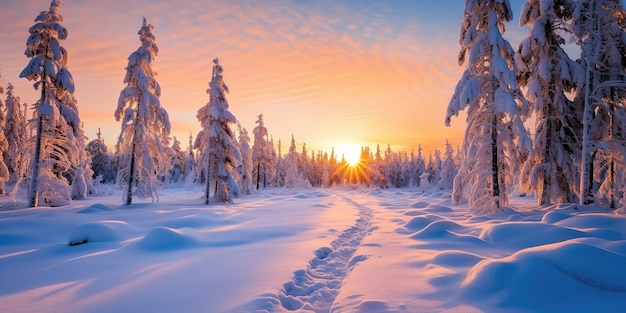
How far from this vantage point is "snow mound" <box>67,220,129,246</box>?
29.9 feet

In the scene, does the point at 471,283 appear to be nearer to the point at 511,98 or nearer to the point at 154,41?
the point at 511,98

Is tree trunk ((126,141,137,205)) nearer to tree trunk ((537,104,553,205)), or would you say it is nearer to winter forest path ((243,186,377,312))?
winter forest path ((243,186,377,312))

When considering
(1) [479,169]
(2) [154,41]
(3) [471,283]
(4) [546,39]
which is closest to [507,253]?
(3) [471,283]

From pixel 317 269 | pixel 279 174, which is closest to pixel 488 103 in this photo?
pixel 317 269

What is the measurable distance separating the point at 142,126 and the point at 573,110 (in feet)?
84.5

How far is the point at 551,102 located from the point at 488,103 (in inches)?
160

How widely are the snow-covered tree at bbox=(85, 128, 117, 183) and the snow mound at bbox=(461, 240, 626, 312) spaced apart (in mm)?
69603

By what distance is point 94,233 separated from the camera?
9.54m

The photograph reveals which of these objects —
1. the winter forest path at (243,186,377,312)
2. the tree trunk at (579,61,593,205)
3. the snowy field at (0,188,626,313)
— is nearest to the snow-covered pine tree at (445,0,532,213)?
the tree trunk at (579,61,593,205)

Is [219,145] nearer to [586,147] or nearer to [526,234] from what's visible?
[526,234]

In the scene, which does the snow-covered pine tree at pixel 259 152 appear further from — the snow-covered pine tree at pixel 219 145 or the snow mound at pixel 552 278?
the snow mound at pixel 552 278

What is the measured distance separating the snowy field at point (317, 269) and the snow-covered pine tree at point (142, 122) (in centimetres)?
1011

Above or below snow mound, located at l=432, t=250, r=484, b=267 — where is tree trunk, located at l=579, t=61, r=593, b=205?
above

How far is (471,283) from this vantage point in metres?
5.19
